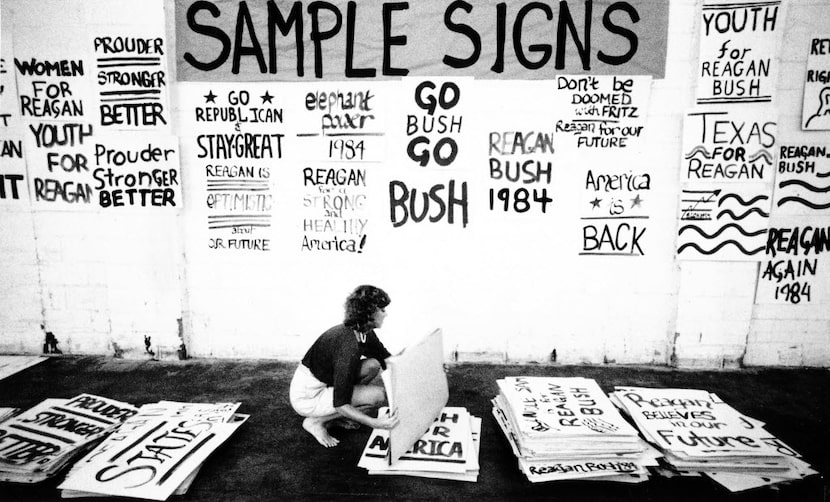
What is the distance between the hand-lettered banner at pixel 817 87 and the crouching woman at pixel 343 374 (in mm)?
3830

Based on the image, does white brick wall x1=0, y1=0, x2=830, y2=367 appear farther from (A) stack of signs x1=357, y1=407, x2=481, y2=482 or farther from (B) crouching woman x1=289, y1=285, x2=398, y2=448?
(A) stack of signs x1=357, y1=407, x2=481, y2=482

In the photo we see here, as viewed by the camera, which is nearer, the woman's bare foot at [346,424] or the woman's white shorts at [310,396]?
the woman's white shorts at [310,396]

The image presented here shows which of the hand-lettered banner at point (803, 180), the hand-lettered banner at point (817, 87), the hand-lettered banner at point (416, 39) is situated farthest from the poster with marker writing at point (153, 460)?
the hand-lettered banner at point (817, 87)

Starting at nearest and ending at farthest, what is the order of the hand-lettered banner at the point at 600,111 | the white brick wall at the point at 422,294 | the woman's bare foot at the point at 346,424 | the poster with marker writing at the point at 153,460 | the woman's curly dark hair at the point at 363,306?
the poster with marker writing at the point at 153,460 < the woman's curly dark hair at the point at 363,306 < the woman's bare foot at the point at 346,424 < the hand-lettered banner at the point at 600,111 < the white brick wall at the point at 422,294

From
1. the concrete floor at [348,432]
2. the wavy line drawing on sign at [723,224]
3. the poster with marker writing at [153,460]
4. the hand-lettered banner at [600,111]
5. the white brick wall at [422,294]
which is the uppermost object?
the hand-lettered banner at [600,111]

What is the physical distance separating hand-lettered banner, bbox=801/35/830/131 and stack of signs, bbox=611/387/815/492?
2.52 m

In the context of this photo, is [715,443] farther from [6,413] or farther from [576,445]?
[6,413]

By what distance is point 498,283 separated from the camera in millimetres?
4207

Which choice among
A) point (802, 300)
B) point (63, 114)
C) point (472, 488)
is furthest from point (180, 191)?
point (802, 300)

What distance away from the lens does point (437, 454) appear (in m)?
2.79

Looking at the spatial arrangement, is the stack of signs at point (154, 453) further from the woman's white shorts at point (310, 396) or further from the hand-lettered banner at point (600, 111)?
the hand-lettered banner at point (600, 111)

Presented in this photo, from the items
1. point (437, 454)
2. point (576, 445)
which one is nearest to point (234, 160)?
point (437, 454)

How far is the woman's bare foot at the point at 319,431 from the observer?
3.05 meters

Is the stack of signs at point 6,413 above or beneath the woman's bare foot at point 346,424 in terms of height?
above
